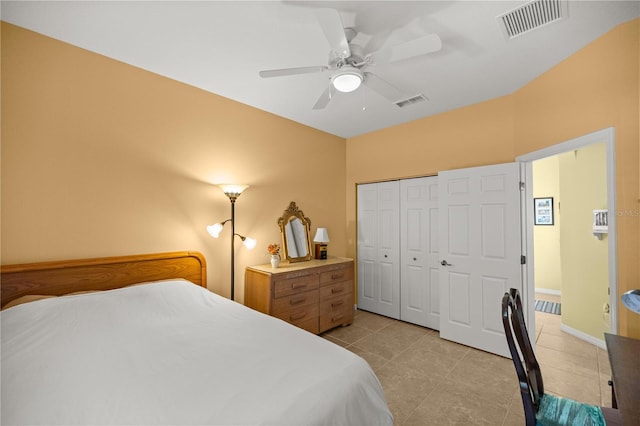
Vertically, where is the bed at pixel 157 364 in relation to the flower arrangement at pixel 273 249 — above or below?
below

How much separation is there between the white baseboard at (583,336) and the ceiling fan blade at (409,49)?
3644 mm

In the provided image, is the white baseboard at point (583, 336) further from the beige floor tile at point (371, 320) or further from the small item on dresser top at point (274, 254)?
A: the small item on dresser top at point (274, 254)

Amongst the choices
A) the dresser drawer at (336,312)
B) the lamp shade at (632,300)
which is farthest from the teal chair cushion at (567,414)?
the dresser drawer at (336,312)

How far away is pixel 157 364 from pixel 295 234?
245 cm

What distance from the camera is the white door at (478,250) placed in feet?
9.07

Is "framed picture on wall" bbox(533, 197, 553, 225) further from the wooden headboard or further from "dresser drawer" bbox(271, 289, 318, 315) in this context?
the wooden headboard

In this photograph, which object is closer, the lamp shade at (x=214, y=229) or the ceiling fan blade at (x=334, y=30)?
the ceiling fan blade at (x=334, y=30)

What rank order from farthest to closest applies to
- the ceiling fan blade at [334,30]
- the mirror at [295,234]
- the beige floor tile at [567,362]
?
1. the mirror at [295,234]
2. the beige floor tile at [567,362]
3. the ceiling fan blade at [334,30]

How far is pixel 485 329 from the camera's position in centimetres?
287

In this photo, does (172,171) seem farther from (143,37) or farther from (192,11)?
(192,11)

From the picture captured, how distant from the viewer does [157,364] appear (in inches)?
48.6

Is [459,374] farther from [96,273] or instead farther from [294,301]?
[96,273]

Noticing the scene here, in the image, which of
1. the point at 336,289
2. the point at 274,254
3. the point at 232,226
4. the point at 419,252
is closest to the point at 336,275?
the point at 336,289

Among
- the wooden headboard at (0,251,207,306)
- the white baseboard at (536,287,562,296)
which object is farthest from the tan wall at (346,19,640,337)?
the white baseboard at (536,287,562,296)
